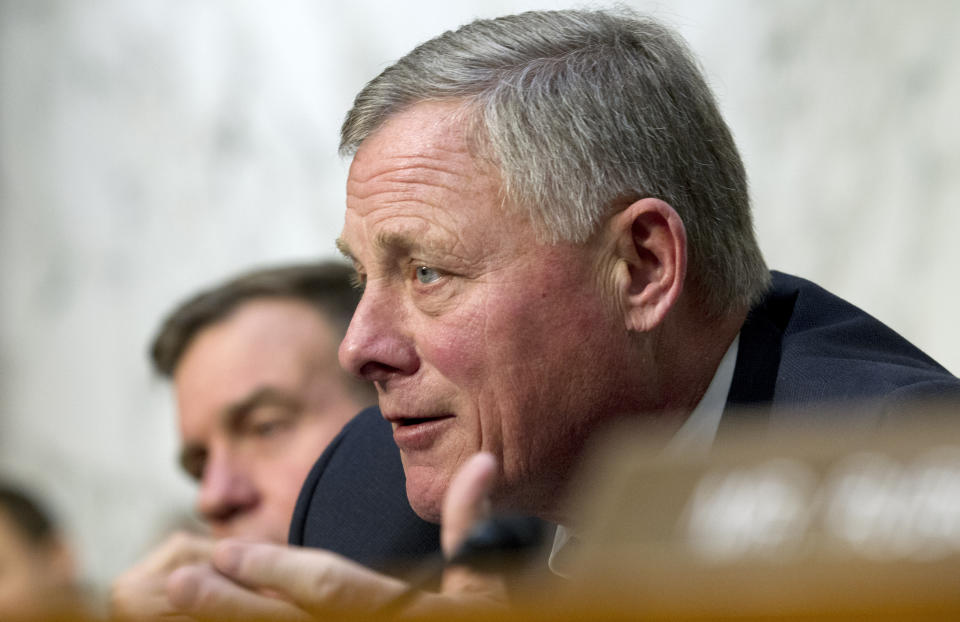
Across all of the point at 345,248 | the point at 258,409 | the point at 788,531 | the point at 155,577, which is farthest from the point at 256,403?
the point at 788,531

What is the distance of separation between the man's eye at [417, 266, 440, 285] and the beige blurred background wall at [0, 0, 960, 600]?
254 centimetres

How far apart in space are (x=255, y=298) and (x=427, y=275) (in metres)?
1.50

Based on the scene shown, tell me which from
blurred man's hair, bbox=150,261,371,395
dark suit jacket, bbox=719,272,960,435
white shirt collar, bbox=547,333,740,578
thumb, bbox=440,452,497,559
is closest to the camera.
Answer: thumb, bbox=440,452,497,559

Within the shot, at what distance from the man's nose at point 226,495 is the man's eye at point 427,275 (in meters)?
1.16

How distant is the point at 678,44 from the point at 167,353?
1839 mm

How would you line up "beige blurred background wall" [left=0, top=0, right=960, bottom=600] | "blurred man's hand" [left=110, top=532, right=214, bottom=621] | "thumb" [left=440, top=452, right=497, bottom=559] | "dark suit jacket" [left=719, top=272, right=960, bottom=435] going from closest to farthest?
"thumb" [left=440, top=452, right=497, bottom=559]
"blurred man's hand" [left=110, top=532, right=214, bottom=621]
"dark suit jacket" [left=719, top=272, right=960, bottom=435]
"beige blurred background wall" [left=0, top=0, right=960, bottom=600]

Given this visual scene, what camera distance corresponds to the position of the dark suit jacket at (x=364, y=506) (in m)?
2.16

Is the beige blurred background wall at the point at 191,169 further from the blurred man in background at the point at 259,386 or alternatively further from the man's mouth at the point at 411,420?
the man's mouth at the point at 411,420

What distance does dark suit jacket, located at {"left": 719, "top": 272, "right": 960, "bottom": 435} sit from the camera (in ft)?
5.53

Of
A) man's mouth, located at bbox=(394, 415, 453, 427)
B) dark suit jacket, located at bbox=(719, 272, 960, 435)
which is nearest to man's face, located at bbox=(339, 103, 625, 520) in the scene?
man's mouth, located at bbox=(394, 415, 453, 427)

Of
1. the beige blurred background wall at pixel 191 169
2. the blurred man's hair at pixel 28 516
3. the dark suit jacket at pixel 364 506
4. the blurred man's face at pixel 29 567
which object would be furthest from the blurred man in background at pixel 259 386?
the beige blurred background wall at pixel 191 169

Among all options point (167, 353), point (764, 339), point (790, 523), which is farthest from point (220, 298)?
point (790, 523)

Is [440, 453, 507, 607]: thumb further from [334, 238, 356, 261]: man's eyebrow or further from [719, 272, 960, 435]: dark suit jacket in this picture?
[334, 238, 356, 261]: man's eyebrow

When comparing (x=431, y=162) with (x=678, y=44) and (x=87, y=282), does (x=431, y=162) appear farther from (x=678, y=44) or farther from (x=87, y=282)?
(x=87, y=282)
